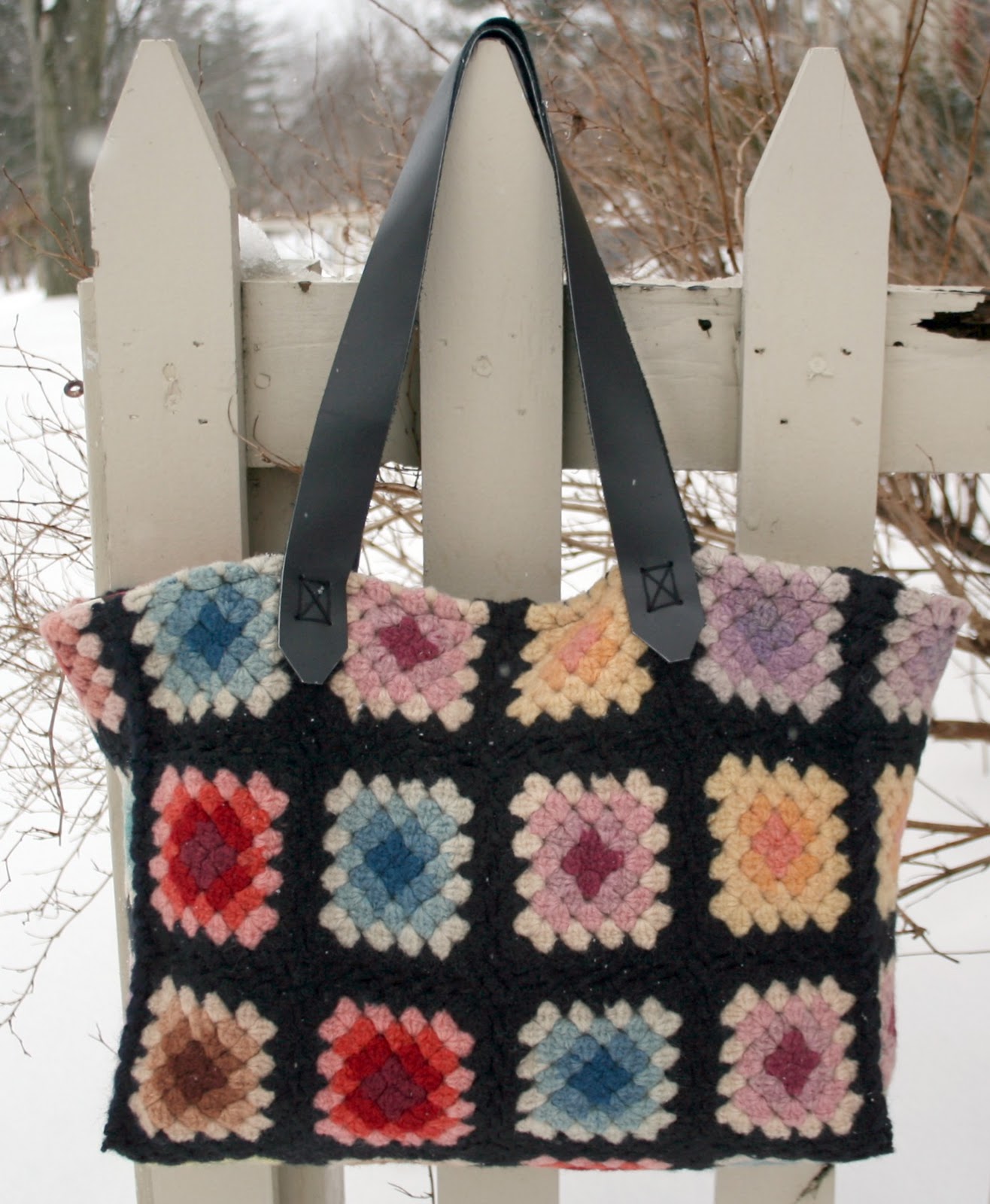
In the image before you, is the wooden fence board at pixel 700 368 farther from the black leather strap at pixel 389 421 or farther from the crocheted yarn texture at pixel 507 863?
the crocheted yarn texture at pixel 507 863

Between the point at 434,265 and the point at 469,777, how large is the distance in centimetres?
45

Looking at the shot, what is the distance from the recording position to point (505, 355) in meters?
0.86

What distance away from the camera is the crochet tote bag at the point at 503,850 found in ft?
2.50

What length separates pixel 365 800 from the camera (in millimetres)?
767

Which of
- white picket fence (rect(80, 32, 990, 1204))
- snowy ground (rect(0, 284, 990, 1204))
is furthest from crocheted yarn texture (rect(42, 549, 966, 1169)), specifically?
snowy ground (rect(0, 284, 990, 1204))

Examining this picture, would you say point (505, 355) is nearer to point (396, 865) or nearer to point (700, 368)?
point (700, 368)

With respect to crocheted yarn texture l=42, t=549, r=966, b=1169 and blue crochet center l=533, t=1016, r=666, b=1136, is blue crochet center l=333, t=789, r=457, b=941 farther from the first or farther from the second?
blue crochet center l=533, t=1016, r=666, b=1136

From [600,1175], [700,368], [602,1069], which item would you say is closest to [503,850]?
[602,1069]

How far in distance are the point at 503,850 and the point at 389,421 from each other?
362mm

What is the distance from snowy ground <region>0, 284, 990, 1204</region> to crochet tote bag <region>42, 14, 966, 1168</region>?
78 centimetres

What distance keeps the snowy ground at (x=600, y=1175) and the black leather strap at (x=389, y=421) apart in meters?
0.97

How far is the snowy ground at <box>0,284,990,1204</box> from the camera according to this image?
5.28ft

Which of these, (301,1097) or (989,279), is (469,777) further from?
(989,279)

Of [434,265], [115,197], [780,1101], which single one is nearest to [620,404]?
[434,265]
